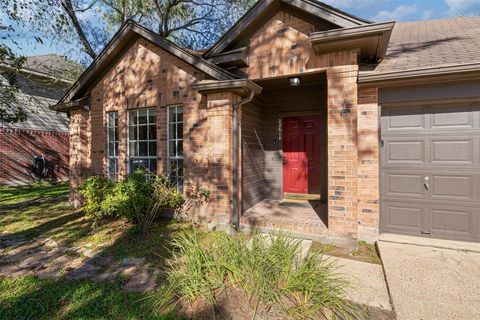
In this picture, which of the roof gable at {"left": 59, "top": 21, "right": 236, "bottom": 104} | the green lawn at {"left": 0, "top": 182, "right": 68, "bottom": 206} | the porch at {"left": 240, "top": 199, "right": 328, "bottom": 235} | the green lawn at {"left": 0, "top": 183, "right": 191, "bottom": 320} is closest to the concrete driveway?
the porch at {"left": 240, "top": 199, "right": 328, "bottom": 235}

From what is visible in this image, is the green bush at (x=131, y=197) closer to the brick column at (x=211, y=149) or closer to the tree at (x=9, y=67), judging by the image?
the brick column at (x=211, y=149)

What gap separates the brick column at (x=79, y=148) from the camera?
7.64 metres

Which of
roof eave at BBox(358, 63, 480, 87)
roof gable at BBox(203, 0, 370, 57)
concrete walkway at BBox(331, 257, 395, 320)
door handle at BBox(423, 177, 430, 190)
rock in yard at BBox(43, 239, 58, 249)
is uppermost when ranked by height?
roof gable at BBox(203, 0, 370, 57)

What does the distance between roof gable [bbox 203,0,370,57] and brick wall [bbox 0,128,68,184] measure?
1219 cm

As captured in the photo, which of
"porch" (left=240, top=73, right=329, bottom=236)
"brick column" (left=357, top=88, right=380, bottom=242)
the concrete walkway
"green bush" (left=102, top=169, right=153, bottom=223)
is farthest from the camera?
"porch" (left=240, top=73, right=329, bottom=236)

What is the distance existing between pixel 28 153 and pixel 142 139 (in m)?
10.3

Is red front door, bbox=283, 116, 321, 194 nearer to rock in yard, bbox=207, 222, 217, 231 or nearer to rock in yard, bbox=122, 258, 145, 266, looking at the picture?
rock in yard, bbox=207, 222, 217, 231

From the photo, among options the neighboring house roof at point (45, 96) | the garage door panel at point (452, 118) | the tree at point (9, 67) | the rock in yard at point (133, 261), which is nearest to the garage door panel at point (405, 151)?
the garage door panel at point (452, 118)

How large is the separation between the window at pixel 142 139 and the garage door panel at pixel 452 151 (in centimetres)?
601

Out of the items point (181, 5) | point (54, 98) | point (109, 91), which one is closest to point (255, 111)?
point (109, 91)

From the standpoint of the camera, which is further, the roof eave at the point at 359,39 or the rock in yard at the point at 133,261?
the roof eave at the point at 359,39

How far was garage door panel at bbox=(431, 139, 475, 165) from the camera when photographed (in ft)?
14.7

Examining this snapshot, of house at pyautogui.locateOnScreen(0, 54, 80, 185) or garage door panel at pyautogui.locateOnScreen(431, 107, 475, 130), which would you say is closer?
garage door panel at pyautogui.locateOnScreen(431, 107, 475, 130)

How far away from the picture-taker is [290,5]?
530 cm
